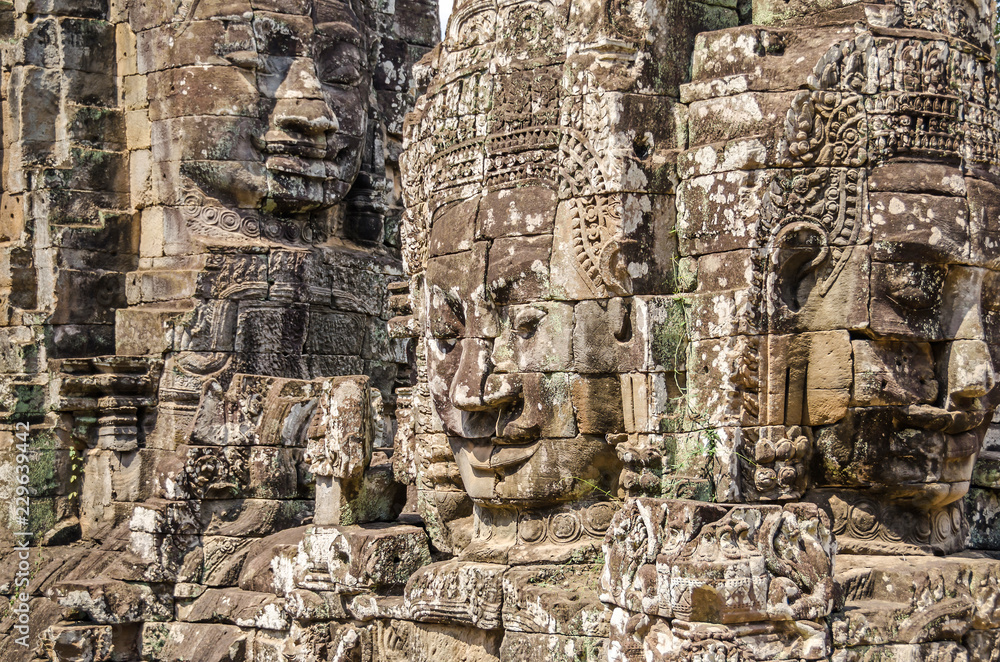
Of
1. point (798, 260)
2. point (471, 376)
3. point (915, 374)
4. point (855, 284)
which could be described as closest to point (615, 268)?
point (798, 260)

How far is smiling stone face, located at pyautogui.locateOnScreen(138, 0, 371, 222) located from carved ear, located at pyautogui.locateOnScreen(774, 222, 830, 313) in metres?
5.81

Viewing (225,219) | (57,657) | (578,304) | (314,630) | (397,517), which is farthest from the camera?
(225,219)

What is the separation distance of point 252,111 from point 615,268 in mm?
5319

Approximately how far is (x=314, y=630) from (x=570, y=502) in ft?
7.43

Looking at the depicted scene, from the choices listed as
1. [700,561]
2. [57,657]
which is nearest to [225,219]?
[57,657]

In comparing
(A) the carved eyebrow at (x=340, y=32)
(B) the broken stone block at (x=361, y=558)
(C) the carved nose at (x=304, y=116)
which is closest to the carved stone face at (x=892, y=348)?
(B) the broken stone block at (x=361, y=558)

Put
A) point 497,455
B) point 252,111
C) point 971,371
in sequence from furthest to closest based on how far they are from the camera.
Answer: point 252,111 → point 497,455 → point 971,371

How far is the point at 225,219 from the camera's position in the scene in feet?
42.6

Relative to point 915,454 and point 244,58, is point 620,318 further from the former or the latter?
point 244,58

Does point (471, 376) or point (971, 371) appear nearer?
point (971, 371)

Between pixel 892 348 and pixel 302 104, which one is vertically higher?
pixel 302 104

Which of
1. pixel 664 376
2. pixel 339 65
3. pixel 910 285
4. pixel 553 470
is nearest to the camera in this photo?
pixel 910 285

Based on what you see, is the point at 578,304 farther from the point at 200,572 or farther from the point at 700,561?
the point at 200,572

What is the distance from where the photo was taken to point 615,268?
871 centimetres
